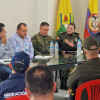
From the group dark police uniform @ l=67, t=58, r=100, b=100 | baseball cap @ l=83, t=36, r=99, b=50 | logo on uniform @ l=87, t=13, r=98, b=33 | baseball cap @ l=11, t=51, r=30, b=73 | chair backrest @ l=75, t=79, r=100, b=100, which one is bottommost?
chair backrest @ l=75, t=79, r=100, b=100

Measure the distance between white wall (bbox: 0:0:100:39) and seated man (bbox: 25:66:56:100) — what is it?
3.48m

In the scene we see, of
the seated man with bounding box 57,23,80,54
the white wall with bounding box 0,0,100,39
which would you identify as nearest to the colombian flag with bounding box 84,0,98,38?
the white wall with bounding box 0,0,100,39

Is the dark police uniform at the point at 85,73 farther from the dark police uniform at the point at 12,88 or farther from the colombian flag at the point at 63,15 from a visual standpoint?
the colombian flag at the point at 63,15

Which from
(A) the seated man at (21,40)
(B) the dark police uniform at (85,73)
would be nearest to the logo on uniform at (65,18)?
(A) the seated man at (21,40)

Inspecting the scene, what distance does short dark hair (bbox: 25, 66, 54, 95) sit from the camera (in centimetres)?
107

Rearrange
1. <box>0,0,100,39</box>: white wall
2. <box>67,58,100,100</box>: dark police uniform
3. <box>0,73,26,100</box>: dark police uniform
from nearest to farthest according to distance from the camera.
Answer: <box>0,73,26,100</box>: dark police uniform → <box>67,58,100,100</box>: dark police uniform → <box>0,0,100,39</box>: white wall

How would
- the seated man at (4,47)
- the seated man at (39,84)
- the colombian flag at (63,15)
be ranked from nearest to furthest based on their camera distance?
the seated man at (39,84), the seated man at (4,47), the colombian flag at (63,15)

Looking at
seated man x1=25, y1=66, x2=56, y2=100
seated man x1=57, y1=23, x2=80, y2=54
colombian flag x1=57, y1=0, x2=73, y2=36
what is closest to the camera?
seated man x1=25, y1=66, x2=56, y2=100

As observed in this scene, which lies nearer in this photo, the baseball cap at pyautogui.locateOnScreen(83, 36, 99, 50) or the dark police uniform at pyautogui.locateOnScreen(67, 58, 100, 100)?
the dark police uniform at pyautogui.locateOnScreen(67, 58, 100, 100)

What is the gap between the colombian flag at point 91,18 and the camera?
5445 millimetres

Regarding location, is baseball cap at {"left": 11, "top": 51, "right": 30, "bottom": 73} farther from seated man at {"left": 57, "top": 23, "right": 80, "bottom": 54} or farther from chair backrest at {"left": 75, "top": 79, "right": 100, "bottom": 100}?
seated man at {"left": 57, "top": 23, "right": 80, "bottom": 54}

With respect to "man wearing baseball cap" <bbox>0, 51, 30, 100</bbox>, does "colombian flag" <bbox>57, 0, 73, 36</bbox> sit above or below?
above

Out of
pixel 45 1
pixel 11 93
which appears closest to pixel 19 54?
pixel 11 93

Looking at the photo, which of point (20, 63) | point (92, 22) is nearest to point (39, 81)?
point (20, 63)
